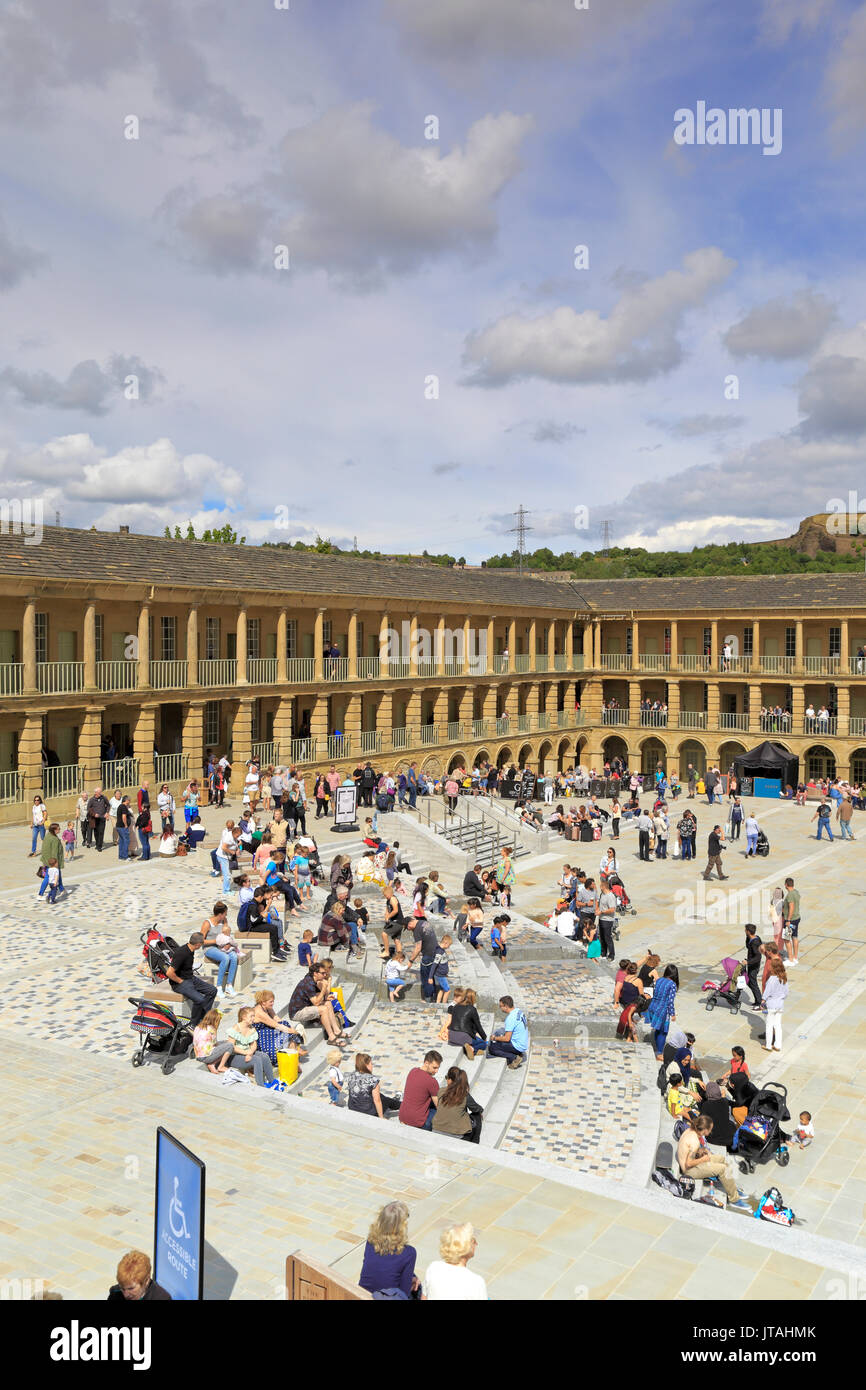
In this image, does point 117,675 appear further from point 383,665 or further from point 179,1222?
point 179,1222

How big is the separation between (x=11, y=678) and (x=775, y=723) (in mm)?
35251

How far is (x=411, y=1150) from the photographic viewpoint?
8.95 meters

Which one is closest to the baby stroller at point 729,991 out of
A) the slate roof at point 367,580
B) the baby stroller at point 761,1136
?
the baby stroller at point 761,1136

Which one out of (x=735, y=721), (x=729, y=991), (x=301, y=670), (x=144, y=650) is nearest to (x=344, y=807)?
(x=144, y=650)

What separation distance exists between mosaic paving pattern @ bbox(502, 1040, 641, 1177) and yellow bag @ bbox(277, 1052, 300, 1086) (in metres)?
2.40

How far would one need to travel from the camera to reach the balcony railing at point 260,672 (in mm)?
35281

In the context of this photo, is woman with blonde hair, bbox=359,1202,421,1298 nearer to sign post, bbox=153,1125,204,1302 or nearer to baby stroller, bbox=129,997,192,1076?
sign post, bbox=153,1125,204,1302

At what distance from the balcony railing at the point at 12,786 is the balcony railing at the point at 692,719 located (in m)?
34.9

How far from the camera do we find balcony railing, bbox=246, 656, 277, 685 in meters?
35.3

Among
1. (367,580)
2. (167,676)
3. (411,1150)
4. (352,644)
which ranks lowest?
(411,1150)

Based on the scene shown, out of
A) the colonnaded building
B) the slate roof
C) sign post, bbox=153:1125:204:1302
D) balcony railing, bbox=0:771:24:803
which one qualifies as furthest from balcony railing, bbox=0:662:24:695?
sign post, bbox=153:1125:204:1302

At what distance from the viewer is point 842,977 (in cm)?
1755
